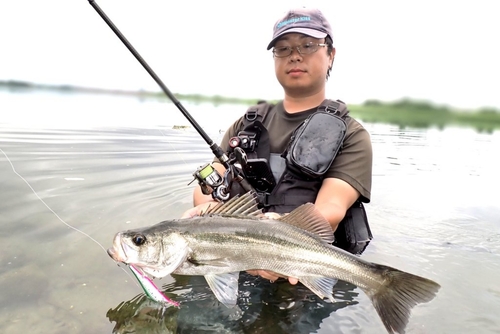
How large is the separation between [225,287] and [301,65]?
2588 millimetres

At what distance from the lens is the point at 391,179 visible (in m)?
9.94

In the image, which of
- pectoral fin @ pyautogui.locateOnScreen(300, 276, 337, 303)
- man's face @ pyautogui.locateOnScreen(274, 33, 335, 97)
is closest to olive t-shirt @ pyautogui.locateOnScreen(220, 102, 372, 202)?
man's face @ pyautogui.locateOnScreen(274, 33, 335, 97)

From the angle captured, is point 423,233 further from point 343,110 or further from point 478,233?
point 343,110

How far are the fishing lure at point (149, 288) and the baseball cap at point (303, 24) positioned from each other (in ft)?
9.36

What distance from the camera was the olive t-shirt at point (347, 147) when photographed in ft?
12.9

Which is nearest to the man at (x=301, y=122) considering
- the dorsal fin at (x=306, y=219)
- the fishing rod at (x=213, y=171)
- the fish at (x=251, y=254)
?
the fishing rod at (x=213, y=171)

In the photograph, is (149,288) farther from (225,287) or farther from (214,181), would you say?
(214,181)

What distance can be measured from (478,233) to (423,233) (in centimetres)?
96

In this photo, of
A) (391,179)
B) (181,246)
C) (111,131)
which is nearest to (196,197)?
(181,246)

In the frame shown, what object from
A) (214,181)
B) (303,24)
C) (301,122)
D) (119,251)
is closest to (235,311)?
(119,251)

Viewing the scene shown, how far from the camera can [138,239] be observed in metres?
2.73

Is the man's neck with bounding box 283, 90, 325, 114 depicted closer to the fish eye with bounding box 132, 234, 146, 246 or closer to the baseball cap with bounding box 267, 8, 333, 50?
the baseball cap with bounding box 267, 8, 333, 50

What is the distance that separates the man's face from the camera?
417 cm

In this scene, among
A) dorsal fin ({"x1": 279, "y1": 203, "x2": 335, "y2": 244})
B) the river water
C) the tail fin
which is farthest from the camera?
the river water
